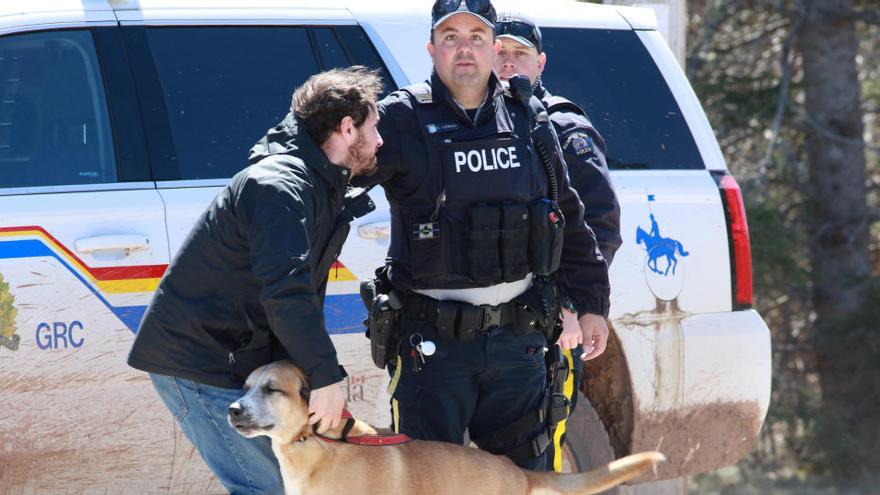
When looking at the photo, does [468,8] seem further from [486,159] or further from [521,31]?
[521,31]

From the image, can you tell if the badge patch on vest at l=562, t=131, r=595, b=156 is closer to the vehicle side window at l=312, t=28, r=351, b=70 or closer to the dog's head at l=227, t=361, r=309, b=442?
the vehicle side window at l=312, t=28, r=351, b=70

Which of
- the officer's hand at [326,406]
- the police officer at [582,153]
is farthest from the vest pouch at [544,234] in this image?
the officer's hand at [326,406]

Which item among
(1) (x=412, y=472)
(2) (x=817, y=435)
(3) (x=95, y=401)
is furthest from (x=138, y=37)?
(2) (x=817, y=435)

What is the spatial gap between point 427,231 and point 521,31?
3.00 ft

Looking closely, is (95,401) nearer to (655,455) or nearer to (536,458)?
(536,458)

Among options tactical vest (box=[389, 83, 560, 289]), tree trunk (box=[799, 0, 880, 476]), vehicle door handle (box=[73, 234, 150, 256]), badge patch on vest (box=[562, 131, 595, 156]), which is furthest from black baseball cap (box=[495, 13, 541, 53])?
tree trunk (box=[799, 0, 880, 476])

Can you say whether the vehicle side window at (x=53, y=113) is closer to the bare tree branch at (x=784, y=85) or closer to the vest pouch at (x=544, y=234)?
the vest pouch at (x=544, y=234)

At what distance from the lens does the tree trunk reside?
808 cm

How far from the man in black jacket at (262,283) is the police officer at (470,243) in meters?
0.23

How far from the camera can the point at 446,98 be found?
10.7 ft

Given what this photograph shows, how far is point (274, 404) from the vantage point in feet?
9.30

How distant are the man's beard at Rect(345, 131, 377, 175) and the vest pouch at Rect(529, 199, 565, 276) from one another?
1.54ft

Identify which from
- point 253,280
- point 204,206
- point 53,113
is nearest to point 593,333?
point 253,280

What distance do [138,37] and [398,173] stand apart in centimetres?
123
